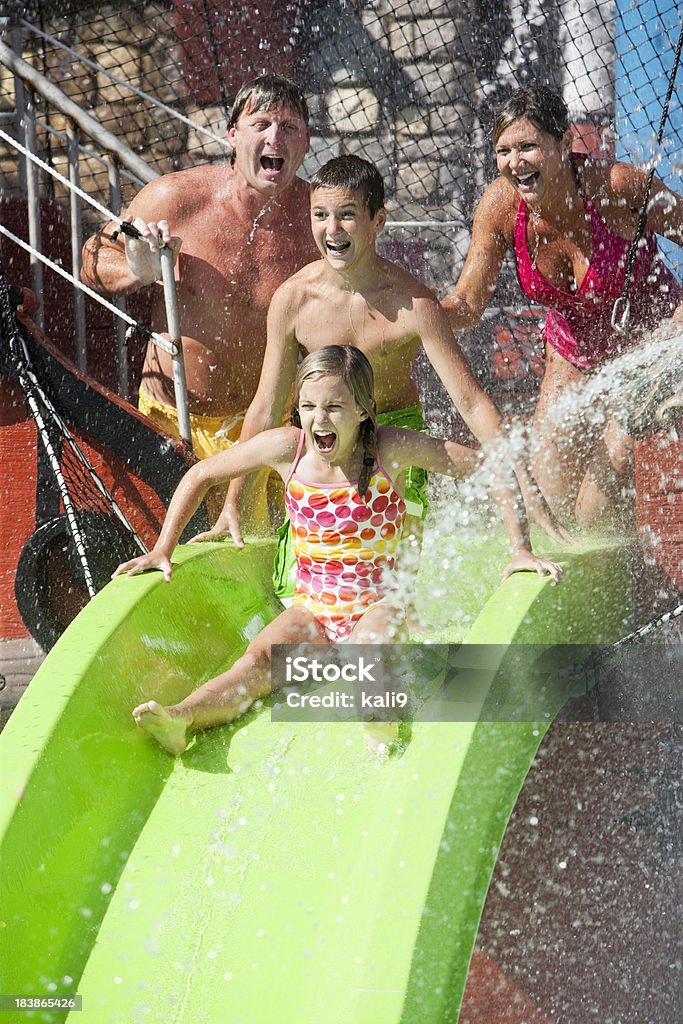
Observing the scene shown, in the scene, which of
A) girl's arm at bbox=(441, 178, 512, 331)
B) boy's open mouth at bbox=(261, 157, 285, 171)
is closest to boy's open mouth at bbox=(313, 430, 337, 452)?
girl's arm at bbox=(441, 178, 512, 331)

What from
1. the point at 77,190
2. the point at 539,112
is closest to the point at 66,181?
the point at 77,190

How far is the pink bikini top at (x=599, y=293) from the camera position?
1.59 metres

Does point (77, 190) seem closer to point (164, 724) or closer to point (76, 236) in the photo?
point (76, 236)

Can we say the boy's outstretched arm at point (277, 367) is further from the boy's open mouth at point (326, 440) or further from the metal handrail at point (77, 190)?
the metal handrail at point (77, 190)

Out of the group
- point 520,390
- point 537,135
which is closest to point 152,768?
point 537,135

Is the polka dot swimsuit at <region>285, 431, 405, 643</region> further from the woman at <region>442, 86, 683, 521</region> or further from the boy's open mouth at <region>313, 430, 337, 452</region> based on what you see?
the woman at <region>442, 86, 683, 521</region>

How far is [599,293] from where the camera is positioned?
5.28 feet

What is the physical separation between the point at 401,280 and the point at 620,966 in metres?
1.09

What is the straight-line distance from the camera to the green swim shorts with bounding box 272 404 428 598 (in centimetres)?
141

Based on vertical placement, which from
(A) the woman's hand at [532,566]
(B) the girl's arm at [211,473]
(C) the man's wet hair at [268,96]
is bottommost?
(A) the woman's hand at [532,566]

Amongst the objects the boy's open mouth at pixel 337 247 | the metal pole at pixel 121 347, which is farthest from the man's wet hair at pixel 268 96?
the metal pole at pixel 121 347

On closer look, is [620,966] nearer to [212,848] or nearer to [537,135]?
[212,848]

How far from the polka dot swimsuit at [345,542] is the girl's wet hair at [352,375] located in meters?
0.04

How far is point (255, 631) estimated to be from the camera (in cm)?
151
